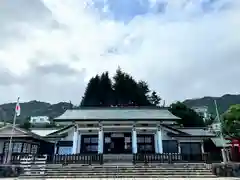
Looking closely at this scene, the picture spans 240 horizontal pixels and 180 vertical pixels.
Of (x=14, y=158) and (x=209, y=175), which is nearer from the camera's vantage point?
(x=209, y=175)

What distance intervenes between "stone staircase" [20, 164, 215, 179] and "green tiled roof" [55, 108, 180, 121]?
583cm

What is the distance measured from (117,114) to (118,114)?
101 mm

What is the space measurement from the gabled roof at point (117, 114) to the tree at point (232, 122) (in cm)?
428

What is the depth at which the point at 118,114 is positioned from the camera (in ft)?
82.1

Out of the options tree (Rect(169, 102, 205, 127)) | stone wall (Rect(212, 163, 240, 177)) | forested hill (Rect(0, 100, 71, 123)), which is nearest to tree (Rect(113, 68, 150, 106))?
tree (Rect(169, 102, 205, 127))

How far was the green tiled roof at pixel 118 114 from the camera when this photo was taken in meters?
22.9

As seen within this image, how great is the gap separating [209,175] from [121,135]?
10.0m

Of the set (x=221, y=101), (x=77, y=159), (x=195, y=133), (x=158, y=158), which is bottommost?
(x=77, y=159)

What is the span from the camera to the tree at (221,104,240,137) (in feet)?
67.8

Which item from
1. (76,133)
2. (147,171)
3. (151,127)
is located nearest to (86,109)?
(76,133)

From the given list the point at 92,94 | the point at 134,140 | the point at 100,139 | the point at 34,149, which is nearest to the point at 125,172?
the point at 134,140

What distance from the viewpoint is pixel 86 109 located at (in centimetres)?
2722

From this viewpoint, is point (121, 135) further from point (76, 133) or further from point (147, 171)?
point (147, 171)

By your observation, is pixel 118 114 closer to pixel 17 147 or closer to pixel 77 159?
pixel 77 159
